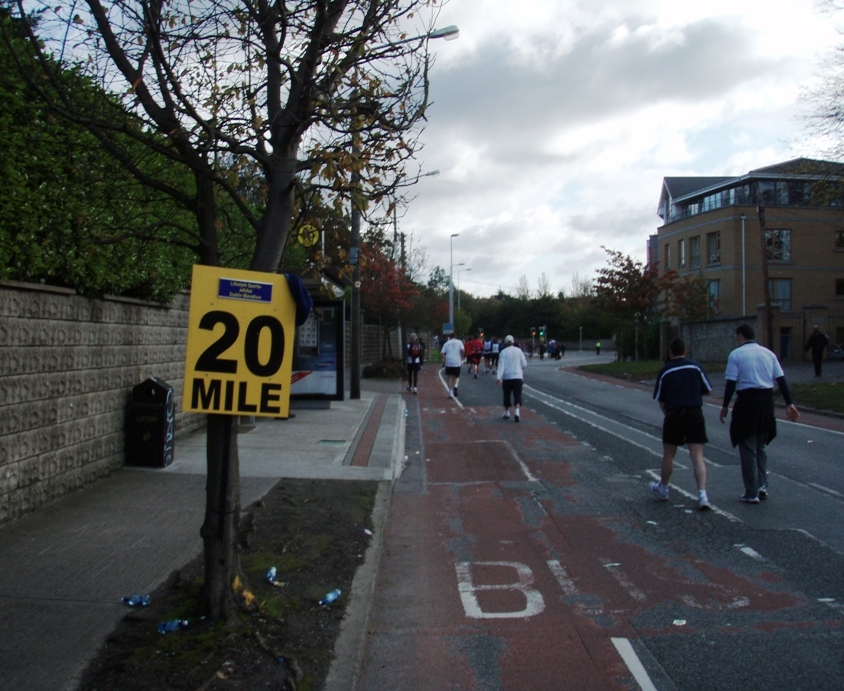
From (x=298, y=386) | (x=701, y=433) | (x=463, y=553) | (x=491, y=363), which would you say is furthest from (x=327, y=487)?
(x=491, y=363)

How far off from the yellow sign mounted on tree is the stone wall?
3237mm

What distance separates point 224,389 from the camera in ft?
15.9

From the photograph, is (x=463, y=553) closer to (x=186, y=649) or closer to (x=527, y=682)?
(x=527, y=682)

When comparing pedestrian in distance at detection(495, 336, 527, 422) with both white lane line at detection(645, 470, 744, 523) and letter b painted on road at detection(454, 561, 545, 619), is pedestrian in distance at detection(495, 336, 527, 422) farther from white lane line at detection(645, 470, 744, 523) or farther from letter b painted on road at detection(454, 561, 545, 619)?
letter b painted on road at detection(454, 561, 545, 619)

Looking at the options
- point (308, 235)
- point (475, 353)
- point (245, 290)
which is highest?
point (308, 235)

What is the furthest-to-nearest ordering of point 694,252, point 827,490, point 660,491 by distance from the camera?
point 694,252 → point 827,490 → point 660,491

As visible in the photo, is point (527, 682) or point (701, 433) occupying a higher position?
point (701, 433)

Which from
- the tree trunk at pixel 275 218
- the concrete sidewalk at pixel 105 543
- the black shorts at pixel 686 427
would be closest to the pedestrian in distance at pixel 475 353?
the concrete sidewalk at pixel 105 543

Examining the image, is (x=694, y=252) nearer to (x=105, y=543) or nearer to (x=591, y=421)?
(x=591, y=421)

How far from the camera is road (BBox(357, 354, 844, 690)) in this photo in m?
4.85

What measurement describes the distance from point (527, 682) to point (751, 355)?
5700 millimetres

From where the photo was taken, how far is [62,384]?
27.8ft

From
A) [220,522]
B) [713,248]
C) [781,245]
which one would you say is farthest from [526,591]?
[713,248]

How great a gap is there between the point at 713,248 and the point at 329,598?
50.5 meters
